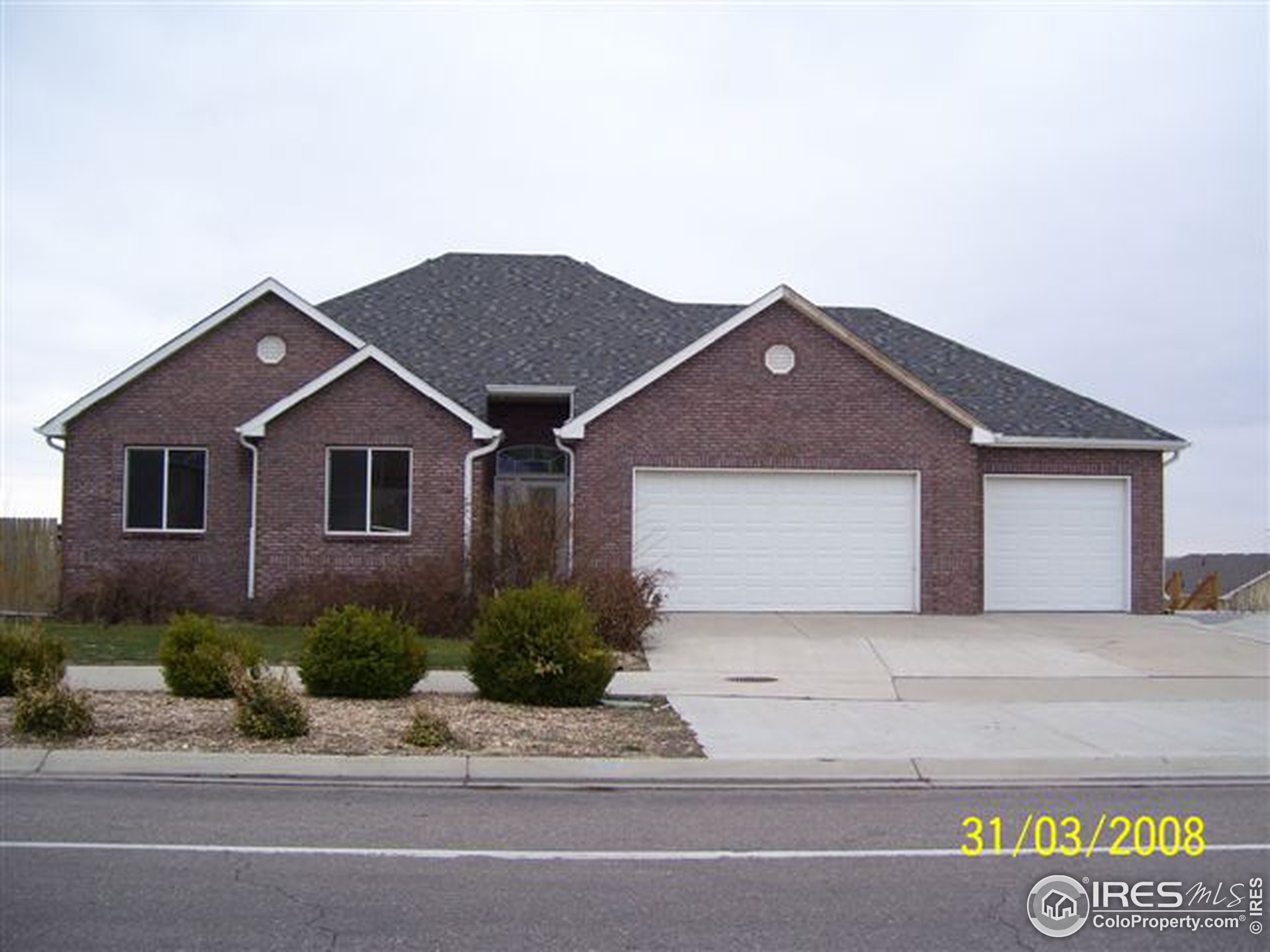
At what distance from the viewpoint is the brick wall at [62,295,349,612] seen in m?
23.0

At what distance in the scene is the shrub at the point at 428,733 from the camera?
10.8 metres

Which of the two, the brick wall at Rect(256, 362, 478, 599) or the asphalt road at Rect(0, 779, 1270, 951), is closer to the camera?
the asphalt road at Rect(0, 779, 1270, 951)

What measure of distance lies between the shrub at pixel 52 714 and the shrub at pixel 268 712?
4.10 ft

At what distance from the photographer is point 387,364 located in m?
22.5

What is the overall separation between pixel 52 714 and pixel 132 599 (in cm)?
1149

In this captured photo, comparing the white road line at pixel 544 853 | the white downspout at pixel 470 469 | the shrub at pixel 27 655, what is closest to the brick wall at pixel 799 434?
the white downspout at pixel 470 469

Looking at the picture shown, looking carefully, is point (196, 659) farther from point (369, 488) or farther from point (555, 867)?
point (369, 488)

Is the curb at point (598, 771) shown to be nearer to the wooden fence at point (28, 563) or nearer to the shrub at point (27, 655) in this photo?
the shrub at point (27, 655)

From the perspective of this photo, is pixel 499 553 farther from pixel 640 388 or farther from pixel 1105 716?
pixel 1105 716

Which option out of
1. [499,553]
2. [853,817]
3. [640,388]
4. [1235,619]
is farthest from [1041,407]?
[853,817]

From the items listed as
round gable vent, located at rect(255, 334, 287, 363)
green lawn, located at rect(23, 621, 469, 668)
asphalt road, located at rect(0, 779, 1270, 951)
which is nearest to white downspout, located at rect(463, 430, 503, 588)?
green lawn, located at rect(23, 621, 469, 668)

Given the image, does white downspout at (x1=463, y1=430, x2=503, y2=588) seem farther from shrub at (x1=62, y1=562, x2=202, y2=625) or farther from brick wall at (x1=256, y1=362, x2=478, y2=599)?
shrub at (x1=62, y1=562, x2=202, y2=625)

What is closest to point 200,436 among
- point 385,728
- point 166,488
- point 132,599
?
point 166,488

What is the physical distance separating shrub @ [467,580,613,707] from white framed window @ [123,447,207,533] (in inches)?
464
